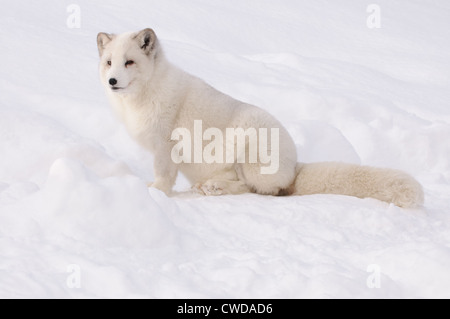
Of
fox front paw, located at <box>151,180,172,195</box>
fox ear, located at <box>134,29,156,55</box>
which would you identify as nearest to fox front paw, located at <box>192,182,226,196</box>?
fox front paw, located at <box>151,180,172,195</box>

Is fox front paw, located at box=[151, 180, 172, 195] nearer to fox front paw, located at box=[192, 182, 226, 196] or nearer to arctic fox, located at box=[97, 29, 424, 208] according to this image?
arctic fox, located at box=[97, 29, 424, 208]

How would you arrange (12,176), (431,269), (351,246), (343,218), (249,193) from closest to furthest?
(431,269) < (351,246) < (343,218) < (12,176) < (249,193)

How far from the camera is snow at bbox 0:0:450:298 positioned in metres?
2.42

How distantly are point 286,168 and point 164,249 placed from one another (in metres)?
1.57

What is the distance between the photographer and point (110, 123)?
17.8ft

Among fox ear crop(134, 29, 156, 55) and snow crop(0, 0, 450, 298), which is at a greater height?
fox ear crop(134, 29, 156, 55)

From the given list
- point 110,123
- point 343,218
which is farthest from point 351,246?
point 110,123

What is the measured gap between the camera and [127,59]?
12.6ft

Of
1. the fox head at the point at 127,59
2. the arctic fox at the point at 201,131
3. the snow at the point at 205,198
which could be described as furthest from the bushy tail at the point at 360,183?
the fox head at the point at 127,59

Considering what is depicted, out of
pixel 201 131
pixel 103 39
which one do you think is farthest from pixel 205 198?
pixel 103 39

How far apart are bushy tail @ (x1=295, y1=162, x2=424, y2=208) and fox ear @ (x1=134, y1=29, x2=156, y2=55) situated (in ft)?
4.88

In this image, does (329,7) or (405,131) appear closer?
(405,131)

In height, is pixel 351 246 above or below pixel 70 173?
below

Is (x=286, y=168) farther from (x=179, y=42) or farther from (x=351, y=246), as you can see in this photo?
(x=179, y=42)
